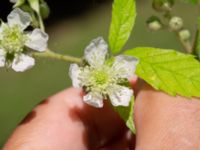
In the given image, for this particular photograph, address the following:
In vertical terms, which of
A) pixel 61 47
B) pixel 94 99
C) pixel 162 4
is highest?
pixel 162 4

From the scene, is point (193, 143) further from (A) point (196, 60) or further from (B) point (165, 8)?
(B) point (165, 8)

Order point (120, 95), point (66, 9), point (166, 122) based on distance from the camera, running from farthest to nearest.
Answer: point (66, 9) → point (166, 122) → point (120, 95)

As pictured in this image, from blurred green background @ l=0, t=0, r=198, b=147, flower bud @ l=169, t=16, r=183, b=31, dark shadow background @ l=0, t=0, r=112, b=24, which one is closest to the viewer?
flower bud @ l=169, t=16, r=183, b=31

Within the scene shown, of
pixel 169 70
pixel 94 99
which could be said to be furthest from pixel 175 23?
pixel 94 99

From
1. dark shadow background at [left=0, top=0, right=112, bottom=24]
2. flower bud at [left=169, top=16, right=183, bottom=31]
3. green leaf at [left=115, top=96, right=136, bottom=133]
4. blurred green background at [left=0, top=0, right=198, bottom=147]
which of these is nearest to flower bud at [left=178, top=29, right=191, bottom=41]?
flower bud at [left=169, top=16, right=183, bottom=31]

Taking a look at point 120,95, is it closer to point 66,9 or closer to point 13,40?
point 13,40

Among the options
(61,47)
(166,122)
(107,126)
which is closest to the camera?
(166,122)

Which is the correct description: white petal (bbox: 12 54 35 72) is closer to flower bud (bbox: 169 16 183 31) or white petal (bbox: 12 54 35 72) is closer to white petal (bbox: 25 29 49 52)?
white petal (bbox: 25 29 49 52)
